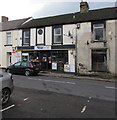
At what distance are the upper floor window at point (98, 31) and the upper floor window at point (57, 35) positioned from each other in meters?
3.97

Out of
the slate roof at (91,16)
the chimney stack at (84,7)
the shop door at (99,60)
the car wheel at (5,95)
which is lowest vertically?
the car wheel at (5,95)

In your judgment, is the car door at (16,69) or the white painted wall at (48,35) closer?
the car door at (16,69)

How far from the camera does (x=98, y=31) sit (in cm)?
1506

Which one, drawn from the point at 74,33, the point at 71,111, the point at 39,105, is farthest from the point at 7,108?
the point at 74,33

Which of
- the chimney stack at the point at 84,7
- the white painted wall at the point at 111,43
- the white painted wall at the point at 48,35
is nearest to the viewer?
the white painted wall at the point at 111,43

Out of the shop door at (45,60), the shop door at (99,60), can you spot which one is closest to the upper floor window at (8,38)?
the shop door at (45,60)

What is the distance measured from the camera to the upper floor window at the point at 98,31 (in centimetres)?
1483

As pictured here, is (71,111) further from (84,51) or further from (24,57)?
(24,57)

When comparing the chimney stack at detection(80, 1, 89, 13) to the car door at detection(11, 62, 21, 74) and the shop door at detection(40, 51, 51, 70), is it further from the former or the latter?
the car door at detection(11, 62, 21, 74)

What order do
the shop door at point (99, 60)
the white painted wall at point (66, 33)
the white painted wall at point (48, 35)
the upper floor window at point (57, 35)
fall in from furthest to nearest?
the white painted wall at point (48, 35) → the upper floor window at point (57, 35) → the white painted wall at point (66, 33) → the shop door at point (99, 60)

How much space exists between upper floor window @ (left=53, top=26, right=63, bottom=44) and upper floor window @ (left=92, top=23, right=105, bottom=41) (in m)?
3.97

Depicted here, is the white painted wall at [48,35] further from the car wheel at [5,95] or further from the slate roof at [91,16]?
the car wheel at [5,95]

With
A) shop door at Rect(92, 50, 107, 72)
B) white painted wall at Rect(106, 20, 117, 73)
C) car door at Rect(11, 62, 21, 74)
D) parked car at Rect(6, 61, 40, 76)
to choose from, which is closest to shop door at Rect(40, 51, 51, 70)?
parked car at Rect(6, 61, 40, 76)

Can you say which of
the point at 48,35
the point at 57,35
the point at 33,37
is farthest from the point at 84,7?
the point at 33,37
